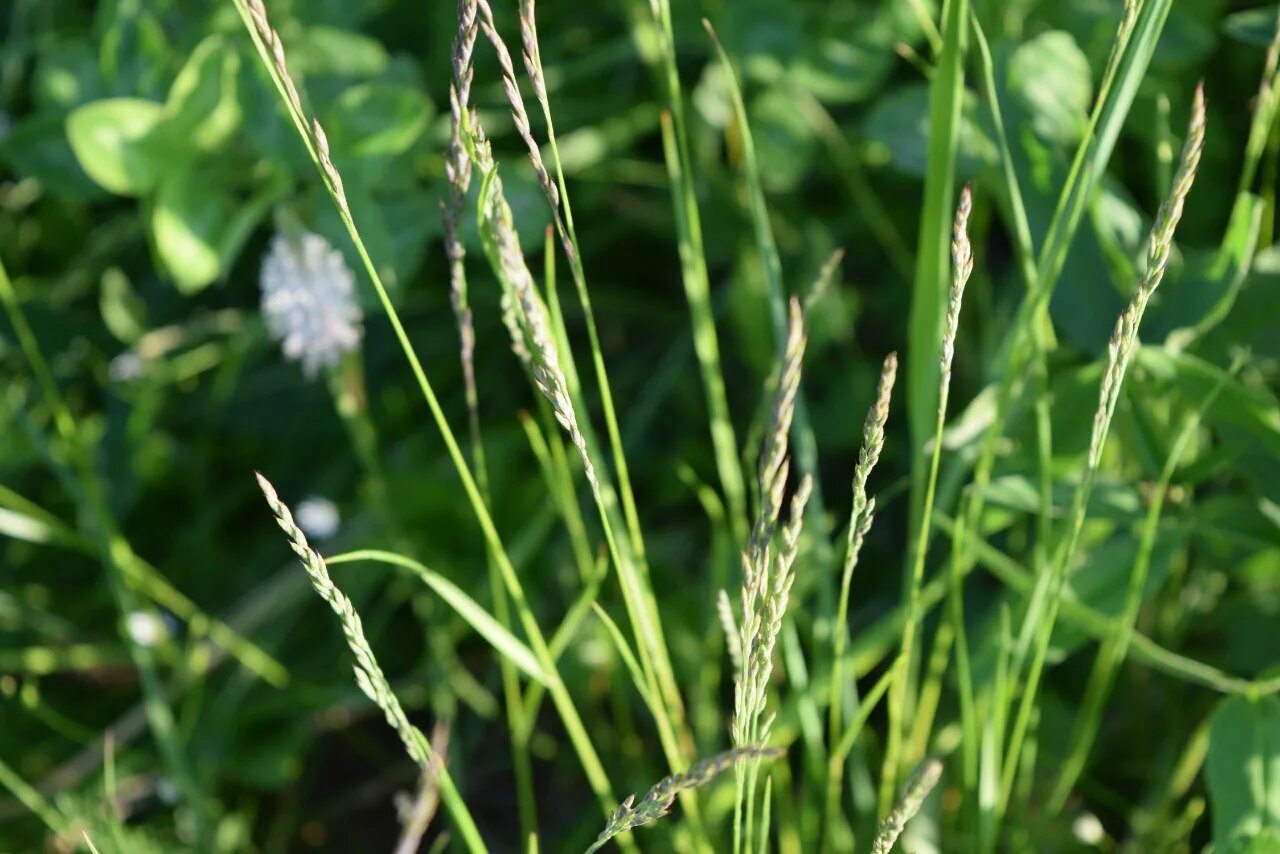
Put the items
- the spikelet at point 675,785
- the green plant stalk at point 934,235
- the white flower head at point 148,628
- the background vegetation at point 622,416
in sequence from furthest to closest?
the white flower head at point 148,628 → the background vegetation at point 622,416 → the green plant stalk at point 934,235 → the spikelet at point 675,785

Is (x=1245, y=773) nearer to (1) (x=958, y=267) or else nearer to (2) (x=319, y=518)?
(1) (x=958, y=267)

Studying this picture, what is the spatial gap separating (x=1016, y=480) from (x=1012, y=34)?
401 mm

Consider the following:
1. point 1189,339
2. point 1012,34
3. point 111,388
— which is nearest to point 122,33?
point 111,388

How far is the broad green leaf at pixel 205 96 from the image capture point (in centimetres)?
101

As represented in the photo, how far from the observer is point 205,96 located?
1.03 meters

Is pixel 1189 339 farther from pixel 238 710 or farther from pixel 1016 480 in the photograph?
pixel 238 710

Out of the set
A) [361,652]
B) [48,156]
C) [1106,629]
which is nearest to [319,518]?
[48,156]

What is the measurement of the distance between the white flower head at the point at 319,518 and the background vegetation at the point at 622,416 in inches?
1.7

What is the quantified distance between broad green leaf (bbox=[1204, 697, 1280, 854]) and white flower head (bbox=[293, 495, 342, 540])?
0.80 meters

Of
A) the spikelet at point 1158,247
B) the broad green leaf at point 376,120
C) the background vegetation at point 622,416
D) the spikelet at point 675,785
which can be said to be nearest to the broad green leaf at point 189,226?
the background vegetation at point 622,416

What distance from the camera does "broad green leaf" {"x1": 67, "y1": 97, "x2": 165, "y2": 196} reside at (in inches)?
39.0

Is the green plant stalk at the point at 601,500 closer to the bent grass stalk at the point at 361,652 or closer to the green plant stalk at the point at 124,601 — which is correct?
the bent grass stalk at the point at 361,652

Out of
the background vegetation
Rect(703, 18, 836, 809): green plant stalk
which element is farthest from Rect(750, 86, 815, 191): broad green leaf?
Rect(703, 18, 836, 809): green plant stalk

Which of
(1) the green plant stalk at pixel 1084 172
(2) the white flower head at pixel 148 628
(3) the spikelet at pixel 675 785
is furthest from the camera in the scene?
(2) the white flower head at pixel 148 628
